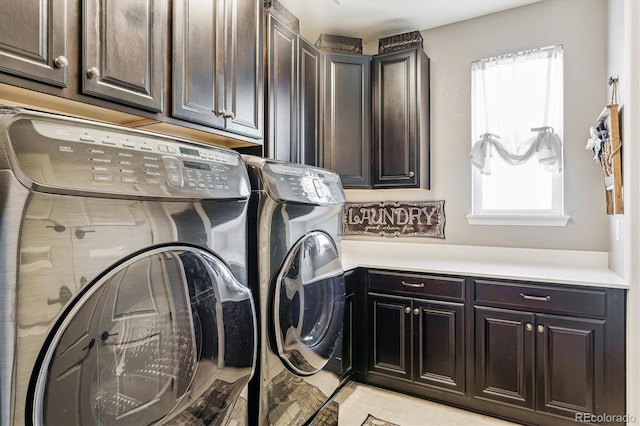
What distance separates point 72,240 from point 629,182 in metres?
2.38

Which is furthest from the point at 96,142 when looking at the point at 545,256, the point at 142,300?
the point at 545,256

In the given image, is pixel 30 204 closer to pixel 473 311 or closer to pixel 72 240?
→ pixel 72 240

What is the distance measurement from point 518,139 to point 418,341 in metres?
1.63

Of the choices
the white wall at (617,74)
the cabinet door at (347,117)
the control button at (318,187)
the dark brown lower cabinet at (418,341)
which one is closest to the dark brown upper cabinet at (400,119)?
the cabinet door at (347,117)

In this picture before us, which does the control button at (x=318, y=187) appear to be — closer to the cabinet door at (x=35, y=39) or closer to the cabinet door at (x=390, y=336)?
the cabinet door at (x=35, y=39)

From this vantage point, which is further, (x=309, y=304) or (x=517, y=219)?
(x=517, y=219)

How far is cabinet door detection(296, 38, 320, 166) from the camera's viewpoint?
96.8 inches

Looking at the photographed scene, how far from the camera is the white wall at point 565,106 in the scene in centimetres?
253

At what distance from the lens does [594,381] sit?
2.00m

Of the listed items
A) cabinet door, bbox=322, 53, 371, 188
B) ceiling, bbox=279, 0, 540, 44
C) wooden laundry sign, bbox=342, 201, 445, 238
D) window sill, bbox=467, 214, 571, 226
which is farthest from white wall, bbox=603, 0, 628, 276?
cabinet door, bbox=322, 53, 371, 188

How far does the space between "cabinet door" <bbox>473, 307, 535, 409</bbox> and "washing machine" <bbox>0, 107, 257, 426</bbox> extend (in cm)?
163

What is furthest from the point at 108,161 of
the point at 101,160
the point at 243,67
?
the point at 243,67

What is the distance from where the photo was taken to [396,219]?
10.6 ft

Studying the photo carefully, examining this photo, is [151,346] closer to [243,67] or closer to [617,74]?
[243,67]
